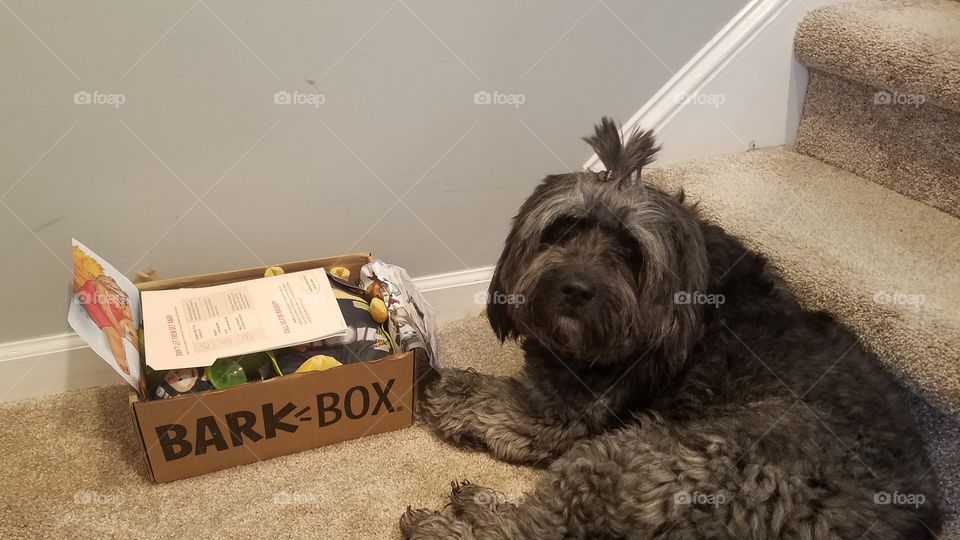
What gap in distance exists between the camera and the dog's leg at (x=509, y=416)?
1.77 meters

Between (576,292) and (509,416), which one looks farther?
(509,416)

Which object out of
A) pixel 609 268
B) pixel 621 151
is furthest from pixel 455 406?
pixel 621 151

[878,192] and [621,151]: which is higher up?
[621,151]

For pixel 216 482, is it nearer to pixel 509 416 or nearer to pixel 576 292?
pixel 509 416

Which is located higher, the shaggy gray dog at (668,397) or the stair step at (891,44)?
the stair step at (891,44)

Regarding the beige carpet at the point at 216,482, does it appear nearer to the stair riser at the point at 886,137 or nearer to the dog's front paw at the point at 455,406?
the dog's front paw at the point at 455,406

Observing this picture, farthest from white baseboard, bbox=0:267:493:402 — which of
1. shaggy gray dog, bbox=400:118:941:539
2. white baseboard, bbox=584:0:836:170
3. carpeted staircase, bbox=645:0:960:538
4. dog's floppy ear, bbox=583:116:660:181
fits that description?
carpeted staircase, bbox=645:0:960:538

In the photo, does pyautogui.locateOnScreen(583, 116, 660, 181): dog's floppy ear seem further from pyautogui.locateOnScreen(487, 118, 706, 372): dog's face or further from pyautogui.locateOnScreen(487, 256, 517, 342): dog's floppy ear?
pyautogui.locateOnScreen(487, 256, 517, 342): dog's floppy ear

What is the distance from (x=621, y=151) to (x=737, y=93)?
0.90 metres

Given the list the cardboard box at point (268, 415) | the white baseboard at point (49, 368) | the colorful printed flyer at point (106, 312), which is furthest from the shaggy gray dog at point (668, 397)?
the white baseboard at point (49, 368)

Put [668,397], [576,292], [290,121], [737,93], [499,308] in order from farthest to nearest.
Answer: [737,93] → [290,121] → [499,308] → [668,397] → [576,292]

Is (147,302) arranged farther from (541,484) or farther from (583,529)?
(583,529)

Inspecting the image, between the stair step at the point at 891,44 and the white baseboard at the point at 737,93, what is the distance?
8 cm

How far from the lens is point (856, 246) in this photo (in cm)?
174
